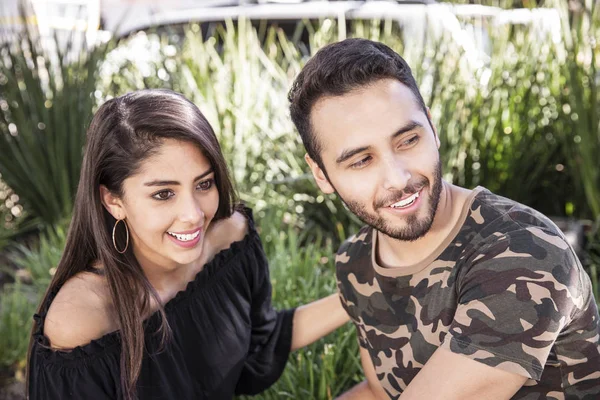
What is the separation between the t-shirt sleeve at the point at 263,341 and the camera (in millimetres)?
2744

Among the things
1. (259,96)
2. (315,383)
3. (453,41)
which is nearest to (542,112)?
(453,41)

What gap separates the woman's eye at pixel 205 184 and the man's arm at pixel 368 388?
695mm

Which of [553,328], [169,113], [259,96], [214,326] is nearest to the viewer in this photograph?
[553,328]

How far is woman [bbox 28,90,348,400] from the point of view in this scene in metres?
2.22

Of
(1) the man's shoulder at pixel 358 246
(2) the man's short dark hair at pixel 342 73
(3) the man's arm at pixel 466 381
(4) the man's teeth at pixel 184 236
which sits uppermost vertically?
(2) the man's short dark hair at pixel 342 73

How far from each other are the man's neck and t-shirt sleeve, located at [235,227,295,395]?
71 centimetres

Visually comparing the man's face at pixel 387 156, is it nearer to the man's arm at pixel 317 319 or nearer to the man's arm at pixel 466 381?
the man's arm at pixel 466 381

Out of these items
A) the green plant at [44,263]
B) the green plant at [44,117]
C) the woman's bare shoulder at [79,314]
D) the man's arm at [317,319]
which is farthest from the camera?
the green plant at [44,117]

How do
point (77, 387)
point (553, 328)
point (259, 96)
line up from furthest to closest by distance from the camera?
point (259, 96)
point (77, 387)
point (553, 328)

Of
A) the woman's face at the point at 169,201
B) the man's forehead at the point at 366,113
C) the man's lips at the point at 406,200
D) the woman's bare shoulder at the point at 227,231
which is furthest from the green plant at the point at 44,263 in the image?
the man's lips at the point at 406,200

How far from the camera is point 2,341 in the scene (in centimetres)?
374

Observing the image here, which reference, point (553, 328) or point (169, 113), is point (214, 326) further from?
point (553, 328)

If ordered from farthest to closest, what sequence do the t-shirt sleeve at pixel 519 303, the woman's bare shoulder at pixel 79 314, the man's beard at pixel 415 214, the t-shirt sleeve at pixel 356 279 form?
the t-shirt sleeve at pixel 356 279
the woman's bare shoulder at pixel 79 314
the man's beard at pixel 415 214
the t-shirt sleeve at pixel 519 303

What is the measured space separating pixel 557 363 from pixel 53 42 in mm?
4399
